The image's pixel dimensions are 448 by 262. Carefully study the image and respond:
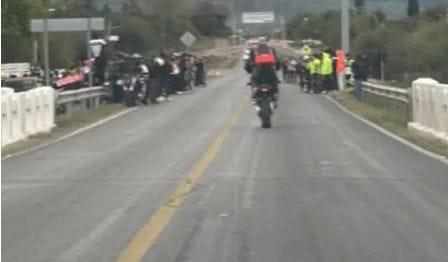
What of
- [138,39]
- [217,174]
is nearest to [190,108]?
[217,174]

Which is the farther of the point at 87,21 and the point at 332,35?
the point at 332,35

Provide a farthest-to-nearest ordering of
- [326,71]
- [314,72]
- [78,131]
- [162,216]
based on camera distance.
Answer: [314,72] < [326,71] < [78,131] < [162,216]

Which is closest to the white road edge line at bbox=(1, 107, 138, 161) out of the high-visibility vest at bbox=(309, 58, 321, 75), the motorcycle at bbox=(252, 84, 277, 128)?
the motorcycle at bbox=(252, 84, 277, 128)

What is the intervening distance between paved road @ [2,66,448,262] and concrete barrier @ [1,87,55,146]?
1.18 metres

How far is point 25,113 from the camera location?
791 inches

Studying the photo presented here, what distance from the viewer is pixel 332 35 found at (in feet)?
338

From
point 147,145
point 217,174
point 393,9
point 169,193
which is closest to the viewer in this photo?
point 169,193

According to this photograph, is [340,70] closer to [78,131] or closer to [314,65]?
[314,65]

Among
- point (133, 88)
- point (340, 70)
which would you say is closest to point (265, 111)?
point (133, 88)

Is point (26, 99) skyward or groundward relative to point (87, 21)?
groundward

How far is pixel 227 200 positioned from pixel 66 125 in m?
13.7

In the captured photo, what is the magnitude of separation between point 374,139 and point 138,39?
237 ft

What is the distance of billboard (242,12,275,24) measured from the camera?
51069 millimetres

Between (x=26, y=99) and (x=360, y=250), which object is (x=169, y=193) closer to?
(x=360, y=250)
